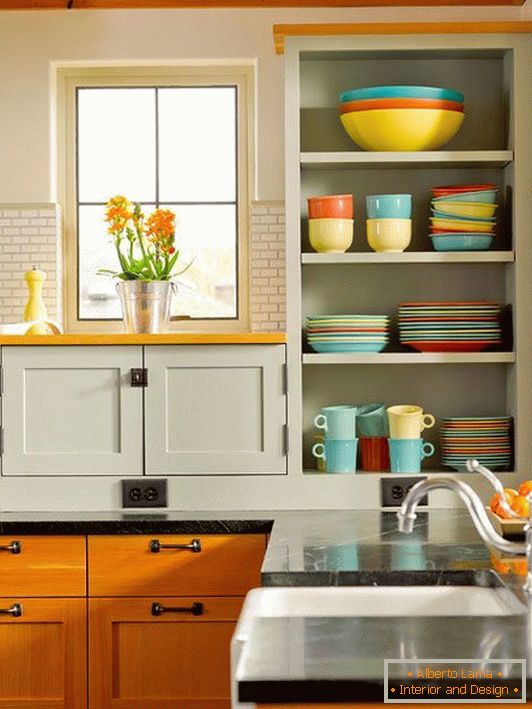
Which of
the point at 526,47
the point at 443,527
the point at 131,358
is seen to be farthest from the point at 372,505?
the point at 526,47

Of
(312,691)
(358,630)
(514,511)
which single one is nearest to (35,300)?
(514,511)

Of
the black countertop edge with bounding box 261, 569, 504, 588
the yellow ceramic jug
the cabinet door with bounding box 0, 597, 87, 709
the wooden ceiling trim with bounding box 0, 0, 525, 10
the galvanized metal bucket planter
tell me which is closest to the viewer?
the black countertop edge with bounding box 261, 569, 504, 588

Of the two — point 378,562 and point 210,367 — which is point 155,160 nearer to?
point 210,367

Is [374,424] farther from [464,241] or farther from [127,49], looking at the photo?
[127,49]

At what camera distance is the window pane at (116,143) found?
4922mm

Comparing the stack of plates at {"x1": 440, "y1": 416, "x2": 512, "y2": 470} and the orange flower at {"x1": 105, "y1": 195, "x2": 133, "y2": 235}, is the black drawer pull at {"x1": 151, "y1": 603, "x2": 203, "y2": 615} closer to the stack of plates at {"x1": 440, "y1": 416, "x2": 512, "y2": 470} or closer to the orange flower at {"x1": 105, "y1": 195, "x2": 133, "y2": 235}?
the stack of plates at {"x1": 440, "y1": 416, "x2": 512, "y2": 470}

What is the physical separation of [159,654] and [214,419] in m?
0.78

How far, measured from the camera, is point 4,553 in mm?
3822

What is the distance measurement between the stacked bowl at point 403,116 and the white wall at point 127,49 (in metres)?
0.66

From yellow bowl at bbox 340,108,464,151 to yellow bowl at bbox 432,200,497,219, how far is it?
0.67 feet

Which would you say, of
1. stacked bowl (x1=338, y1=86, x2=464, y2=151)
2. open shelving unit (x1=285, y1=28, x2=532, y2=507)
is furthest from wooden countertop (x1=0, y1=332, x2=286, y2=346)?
stacked bowl (x1=338, y1=86, x2=464, y2=151)

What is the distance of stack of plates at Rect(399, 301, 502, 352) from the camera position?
413 centimetres

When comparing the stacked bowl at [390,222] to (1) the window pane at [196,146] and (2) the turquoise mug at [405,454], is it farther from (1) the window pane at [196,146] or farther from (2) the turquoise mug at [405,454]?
(1) the window pane at [196,146]

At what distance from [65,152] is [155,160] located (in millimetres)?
358
